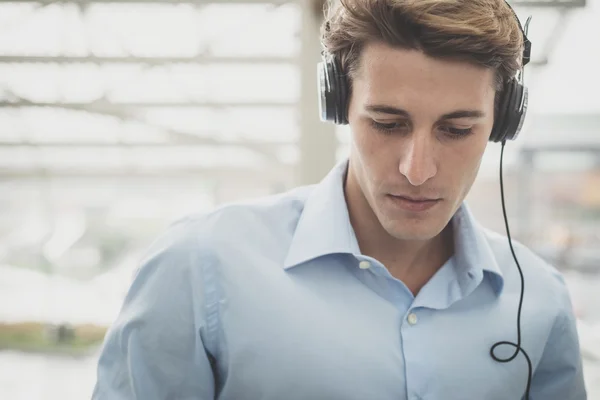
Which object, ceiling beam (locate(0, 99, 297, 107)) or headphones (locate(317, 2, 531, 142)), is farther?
ceiling beam (locate(0, 99, 297, 107))

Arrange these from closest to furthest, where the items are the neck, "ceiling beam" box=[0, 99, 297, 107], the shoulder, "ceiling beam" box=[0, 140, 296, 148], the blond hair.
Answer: the blond hair < the shoulder < the neck < "ceiling beam" box=[0, 99, 297, 107] < "ceiling beam" box=[0, 140, 296, 148]

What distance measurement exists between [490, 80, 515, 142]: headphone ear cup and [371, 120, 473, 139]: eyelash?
0.36 ft

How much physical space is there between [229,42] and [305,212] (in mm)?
2898

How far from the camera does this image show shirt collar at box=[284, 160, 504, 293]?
1085 millimetres

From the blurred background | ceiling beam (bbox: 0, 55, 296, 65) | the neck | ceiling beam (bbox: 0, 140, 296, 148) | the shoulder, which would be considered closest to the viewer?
the shoulder

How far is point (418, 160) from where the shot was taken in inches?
37.9

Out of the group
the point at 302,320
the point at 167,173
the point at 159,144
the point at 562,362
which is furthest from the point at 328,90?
the point at 159,144

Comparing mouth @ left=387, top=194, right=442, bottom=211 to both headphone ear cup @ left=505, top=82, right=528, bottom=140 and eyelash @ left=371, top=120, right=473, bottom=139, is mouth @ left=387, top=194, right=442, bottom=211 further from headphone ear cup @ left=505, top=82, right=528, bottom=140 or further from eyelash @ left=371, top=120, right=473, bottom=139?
headphone ear cup @ left=505, top=82, right=528, bottom=140

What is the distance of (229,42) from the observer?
3844mm

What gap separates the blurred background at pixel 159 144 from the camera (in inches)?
93.0

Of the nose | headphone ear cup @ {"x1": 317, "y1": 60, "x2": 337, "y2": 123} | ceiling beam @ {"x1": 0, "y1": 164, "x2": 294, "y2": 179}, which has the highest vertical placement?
headphone ear cup @ {"x1": 317, "y1": 60, "x2": 337, "y2": 123}

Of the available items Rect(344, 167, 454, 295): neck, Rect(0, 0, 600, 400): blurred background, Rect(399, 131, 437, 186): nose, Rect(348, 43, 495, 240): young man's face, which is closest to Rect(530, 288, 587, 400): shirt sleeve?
Rect(344, 167, 454, 295): neck

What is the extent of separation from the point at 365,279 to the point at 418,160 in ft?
0.84

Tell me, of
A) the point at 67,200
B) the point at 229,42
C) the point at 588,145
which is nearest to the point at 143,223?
the point at 67,200
